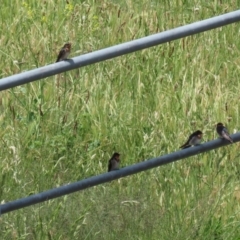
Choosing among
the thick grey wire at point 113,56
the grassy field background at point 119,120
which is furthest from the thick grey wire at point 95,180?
the grassy field background at point 119,120

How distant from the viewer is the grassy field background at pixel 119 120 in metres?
4.65

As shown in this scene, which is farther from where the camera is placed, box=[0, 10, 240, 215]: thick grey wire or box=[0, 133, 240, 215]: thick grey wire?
box=[0, 133, 240, 215]: thick grey wire

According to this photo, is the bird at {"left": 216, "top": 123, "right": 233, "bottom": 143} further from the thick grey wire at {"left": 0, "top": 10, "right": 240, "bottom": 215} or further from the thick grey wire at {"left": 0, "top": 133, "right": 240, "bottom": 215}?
the thick grey wire at {"left": 0, "top": 133, "right": 240, "bottom": 215}

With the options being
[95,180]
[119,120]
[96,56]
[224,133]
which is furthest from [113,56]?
[119,120]

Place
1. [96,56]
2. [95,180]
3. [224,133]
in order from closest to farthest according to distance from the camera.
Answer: [96,56] < [95,180] < [224,133]

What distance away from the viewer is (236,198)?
4.88 metres

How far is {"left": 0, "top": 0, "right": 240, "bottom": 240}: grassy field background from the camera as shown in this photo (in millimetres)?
4648

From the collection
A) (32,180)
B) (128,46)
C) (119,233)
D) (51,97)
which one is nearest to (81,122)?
(51,97)

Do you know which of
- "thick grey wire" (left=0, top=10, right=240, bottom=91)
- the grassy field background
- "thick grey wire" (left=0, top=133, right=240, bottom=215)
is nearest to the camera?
"thick grey wire" (left=0, top=10, right=240, bottom=91)

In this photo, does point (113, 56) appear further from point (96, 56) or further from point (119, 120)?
point (119, 120)

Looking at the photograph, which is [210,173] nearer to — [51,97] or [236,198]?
[236,198]

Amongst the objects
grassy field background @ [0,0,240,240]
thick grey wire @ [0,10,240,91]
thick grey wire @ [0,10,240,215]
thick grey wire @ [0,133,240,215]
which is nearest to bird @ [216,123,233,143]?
thick grey wire @ [0,10,240,215]

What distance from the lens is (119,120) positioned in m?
5.37

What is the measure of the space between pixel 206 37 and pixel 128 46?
312cm
